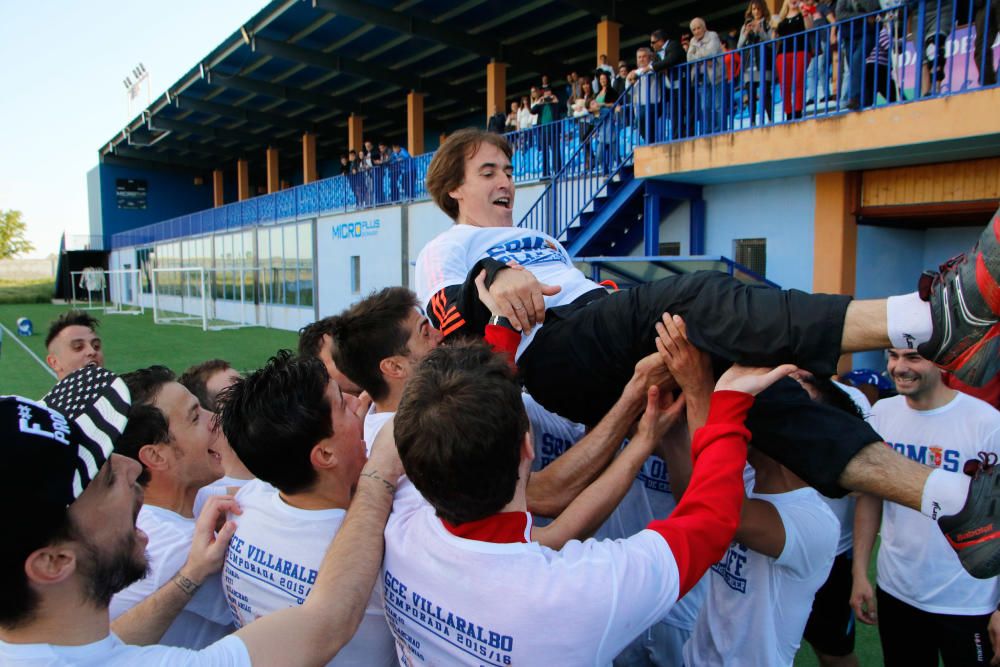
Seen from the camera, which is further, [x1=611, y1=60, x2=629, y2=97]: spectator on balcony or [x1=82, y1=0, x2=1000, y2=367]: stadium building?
[x1=611, y1=60, x2=629, y2=97]: spectator on balcony

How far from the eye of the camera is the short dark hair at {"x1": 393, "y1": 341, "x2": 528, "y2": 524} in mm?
1438

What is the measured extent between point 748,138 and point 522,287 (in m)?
7.44

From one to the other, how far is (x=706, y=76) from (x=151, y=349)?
48.9 feet

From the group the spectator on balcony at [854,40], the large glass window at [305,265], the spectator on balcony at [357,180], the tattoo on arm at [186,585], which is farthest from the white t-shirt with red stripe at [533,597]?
the large glass window at [305,265]

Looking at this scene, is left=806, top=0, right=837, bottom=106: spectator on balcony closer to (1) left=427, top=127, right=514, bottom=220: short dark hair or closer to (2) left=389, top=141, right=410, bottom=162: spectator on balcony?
(1) left=427, top=127, right=514, bottom=220: short dark hair

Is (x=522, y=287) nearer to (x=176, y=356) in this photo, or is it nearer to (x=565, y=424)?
Result: (x=565, y=424)

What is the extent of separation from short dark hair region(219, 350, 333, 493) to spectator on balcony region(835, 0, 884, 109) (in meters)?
7.70

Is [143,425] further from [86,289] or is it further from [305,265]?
[86,289]

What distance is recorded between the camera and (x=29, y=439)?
1215 mm

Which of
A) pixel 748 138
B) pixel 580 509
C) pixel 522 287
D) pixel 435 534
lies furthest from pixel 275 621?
pixel 748 138

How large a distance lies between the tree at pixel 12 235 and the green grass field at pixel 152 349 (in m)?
45.0

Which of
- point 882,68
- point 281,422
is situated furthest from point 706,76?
point 281,422

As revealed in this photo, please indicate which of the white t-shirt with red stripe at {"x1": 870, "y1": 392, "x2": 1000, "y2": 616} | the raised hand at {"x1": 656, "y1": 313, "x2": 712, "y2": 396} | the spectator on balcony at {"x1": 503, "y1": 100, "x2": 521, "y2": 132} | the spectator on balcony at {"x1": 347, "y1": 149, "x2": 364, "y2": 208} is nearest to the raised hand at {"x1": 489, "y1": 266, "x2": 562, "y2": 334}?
the raised hand at {"x1": 656, "y1": 313, "x2": 712, "y2": 396}

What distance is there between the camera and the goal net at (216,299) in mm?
25375
